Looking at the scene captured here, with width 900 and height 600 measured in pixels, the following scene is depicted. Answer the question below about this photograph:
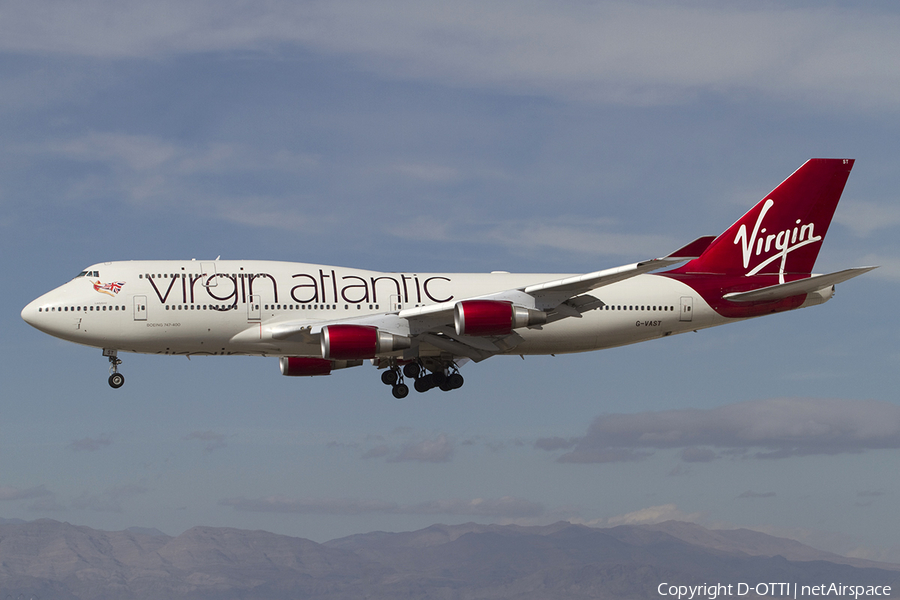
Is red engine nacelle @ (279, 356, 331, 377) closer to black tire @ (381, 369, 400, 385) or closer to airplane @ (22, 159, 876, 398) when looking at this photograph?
A: airplane @ (22, 159, 876, 398)

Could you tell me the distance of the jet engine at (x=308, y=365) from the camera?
1994 inches

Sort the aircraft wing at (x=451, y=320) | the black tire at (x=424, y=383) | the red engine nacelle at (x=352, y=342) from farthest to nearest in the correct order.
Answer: the black tire at (x=424, y=383)
the aircraft wing at (x=451, y=320)
the red engine nacelle at (x=352, y=342)

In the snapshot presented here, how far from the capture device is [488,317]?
141 feet

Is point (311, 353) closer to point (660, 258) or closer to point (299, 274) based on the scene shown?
point (299, 274)

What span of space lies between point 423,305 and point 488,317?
5.08 m

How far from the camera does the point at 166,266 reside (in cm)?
4566

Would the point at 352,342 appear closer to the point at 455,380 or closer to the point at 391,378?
the point at 391,378

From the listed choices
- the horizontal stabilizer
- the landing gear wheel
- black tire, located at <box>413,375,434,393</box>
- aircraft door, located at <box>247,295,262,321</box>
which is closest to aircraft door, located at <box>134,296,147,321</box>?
Answer: aircraft door, located at <box>247,295,262,321</box>

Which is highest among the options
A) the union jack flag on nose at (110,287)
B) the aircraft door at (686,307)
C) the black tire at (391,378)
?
the union jack flag on nose at (110,287)

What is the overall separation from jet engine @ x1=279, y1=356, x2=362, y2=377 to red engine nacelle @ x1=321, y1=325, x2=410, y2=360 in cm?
675

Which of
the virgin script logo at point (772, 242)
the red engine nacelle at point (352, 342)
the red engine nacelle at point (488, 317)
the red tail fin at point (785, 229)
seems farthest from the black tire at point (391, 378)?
the virgin script logo at point (772, 242)

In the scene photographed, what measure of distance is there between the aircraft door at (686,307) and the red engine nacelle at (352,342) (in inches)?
595

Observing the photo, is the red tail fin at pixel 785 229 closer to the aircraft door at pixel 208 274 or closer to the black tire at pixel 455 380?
the black tire at pixel 455 380

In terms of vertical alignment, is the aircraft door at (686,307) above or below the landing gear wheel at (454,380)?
above
